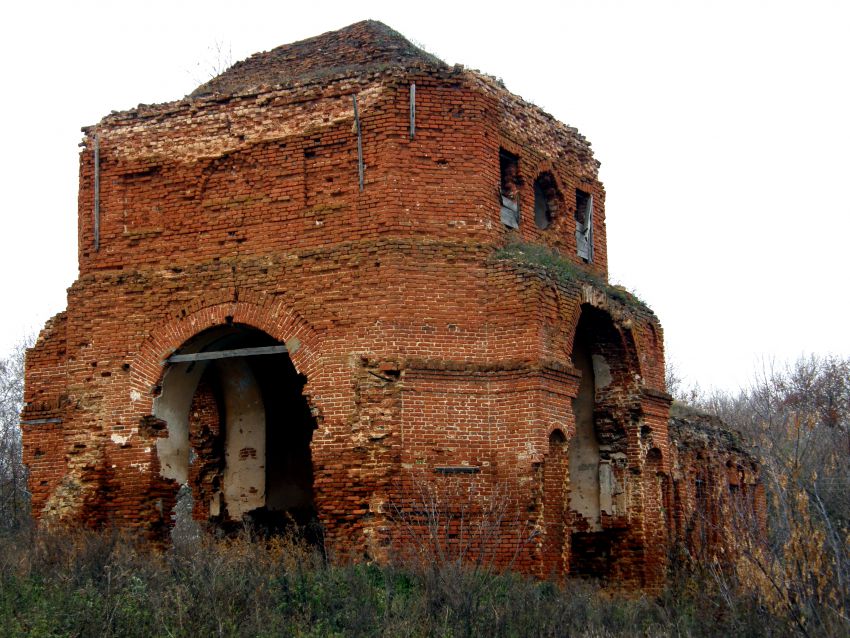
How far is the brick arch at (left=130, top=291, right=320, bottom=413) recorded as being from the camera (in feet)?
44.8

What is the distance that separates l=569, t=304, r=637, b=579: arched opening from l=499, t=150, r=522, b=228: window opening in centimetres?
183

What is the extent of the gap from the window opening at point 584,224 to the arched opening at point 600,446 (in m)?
1.14

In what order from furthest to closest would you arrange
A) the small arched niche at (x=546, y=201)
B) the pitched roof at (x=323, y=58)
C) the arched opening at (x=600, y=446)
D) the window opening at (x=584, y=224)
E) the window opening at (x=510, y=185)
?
the window opening at (x=584, y=224) → the small arched niche at (x=546, y=201) → the arched opening at (x=600, y=446) → the pitched roof at (x=323, y=58) → the window opening at (x=510, y=185)

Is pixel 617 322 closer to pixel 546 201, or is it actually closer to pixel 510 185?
pixel 546 201

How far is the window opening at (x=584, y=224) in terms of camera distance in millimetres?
16547

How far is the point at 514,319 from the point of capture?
13516mm

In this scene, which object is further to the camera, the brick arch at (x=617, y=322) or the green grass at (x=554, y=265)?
the brick arch at (x=617, y=322)

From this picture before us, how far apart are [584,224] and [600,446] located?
3.22m

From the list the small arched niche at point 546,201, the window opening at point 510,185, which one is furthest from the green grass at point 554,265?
the small arched niche at point 546,201

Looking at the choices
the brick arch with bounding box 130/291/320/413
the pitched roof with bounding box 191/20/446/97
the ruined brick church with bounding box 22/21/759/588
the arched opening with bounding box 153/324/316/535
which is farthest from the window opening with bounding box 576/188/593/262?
the brick arch with bounding box 130/291/320/413

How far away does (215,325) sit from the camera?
14.1 m

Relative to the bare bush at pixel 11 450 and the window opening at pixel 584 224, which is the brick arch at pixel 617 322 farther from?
the bare bush at pixel 11 450

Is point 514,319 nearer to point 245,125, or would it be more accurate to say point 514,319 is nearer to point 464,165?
point 464,165

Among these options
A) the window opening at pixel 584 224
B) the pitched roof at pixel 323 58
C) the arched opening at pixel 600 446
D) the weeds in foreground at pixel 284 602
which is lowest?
the weeds in foreground at pixel 284 602
